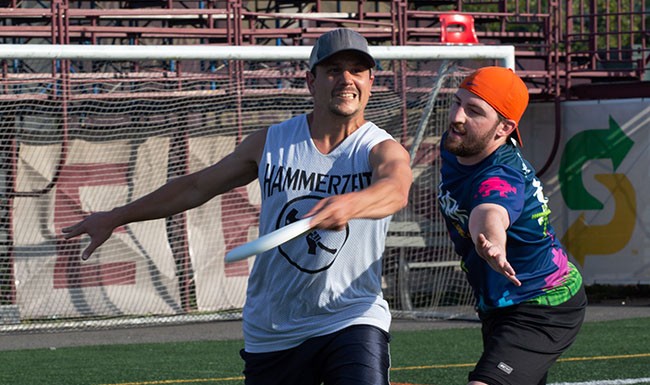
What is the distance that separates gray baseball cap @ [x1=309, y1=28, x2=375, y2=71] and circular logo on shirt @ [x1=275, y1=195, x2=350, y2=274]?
0.52 m

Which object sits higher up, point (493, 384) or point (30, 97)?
point (30, 97)

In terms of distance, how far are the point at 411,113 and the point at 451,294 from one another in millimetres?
2081

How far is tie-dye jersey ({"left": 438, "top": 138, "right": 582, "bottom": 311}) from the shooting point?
4438 millimetres

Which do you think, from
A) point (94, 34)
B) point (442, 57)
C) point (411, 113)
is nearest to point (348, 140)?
point (442, 57)

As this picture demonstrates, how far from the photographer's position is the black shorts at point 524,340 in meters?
4.33

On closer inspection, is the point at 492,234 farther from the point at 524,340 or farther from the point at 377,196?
the point at 524,340

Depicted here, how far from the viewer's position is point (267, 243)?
331cm

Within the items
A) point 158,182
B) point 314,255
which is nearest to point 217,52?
point 158,182

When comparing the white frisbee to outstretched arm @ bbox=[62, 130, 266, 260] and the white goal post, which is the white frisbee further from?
the white goal post

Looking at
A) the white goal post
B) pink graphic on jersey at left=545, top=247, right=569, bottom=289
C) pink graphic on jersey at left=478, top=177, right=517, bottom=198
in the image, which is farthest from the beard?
the white goal post

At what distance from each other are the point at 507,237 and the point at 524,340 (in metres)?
0.39

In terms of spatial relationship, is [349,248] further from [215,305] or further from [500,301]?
[215,305]

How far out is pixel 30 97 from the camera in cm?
1157

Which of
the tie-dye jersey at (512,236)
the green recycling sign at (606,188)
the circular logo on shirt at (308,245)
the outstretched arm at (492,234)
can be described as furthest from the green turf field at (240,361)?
the outstretched arm at (492,234)
